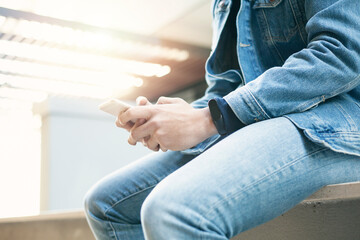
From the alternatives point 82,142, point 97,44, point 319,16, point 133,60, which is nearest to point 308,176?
point 319,16

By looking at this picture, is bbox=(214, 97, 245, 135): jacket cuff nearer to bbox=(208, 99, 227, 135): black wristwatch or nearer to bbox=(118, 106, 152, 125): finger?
bbox=(208, 99, 227, 135): black wristwatch

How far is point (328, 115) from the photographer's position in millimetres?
714

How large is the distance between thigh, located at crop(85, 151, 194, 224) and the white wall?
218 cm

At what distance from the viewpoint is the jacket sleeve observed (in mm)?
710

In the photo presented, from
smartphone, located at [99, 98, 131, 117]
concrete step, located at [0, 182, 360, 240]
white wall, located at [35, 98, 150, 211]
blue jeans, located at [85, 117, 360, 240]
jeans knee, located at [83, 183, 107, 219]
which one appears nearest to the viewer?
blue jeans, located at [85, 117, 360, 240]

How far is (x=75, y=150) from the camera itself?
3.28 meters

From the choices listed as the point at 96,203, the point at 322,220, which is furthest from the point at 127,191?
the point at 322,220

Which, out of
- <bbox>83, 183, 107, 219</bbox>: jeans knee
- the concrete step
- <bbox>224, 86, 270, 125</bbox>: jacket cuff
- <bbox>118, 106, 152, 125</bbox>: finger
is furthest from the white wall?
<bbox>224, 86, 270, 125</bbox>: jacket cuff

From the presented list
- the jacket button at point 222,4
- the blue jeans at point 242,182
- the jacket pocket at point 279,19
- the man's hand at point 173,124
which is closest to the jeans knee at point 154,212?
the blue jeans at point 242,182

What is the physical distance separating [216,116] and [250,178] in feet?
0.56

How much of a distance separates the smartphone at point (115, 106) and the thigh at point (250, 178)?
0.22 metres

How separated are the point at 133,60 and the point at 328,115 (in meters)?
5.12

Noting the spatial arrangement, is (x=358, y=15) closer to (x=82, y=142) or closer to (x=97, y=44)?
(x=82, y=142)

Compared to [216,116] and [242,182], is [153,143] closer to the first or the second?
[216,116]
